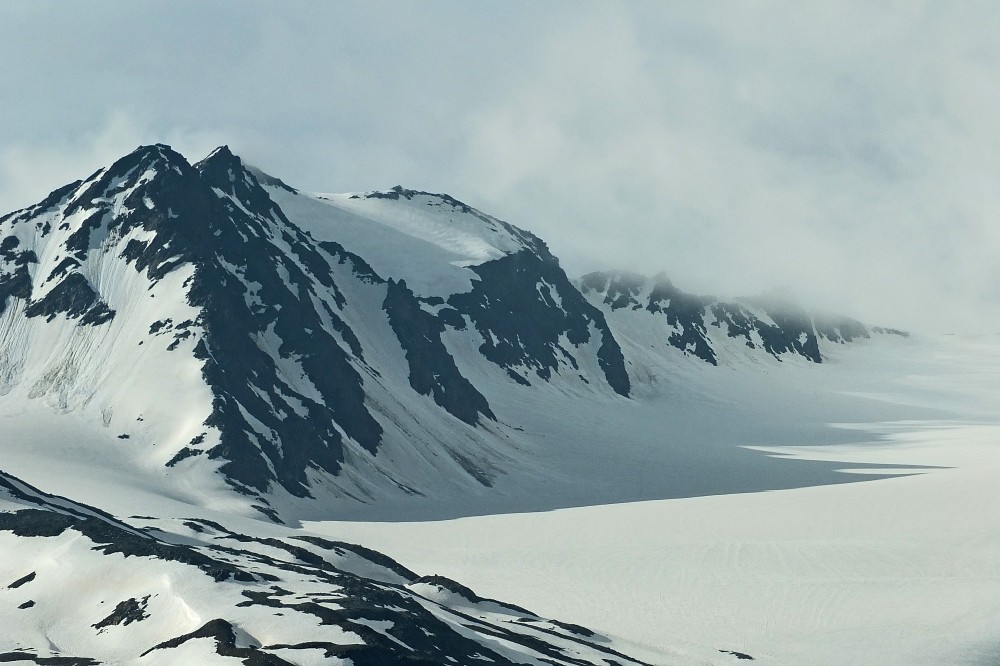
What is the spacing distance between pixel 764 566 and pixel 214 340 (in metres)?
78.6

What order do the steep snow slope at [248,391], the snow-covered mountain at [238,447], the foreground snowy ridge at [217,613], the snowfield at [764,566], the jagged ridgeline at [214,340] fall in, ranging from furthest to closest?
the jagged ridgeline at [214,340]
the steep snow slope at [248,391]
the snowfield at [764,566]
the snow-covered mountain at [238,447]
the foreground snowy ridge at [217,613]

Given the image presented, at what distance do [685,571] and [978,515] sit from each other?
34591 millimetres

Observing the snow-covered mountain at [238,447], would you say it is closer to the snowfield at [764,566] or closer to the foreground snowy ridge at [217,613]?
the foreground snowy ridge at [217,613]

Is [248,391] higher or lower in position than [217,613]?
higher

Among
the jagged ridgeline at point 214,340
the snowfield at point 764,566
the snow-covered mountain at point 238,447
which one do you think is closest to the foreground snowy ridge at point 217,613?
the snow-covered mountain at point 238,447

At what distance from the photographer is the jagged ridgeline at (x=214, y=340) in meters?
132

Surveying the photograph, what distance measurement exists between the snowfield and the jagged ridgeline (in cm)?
2516

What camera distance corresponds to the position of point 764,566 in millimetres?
87688

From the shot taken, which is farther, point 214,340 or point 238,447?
point 214,340

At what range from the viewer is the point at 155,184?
168 metres

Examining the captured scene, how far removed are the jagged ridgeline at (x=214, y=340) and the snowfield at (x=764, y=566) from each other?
25.2m

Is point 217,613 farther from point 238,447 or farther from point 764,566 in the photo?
point 238,447

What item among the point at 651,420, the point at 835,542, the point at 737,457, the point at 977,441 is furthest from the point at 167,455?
the point at 977,441

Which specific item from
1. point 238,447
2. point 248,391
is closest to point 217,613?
point 238,447
